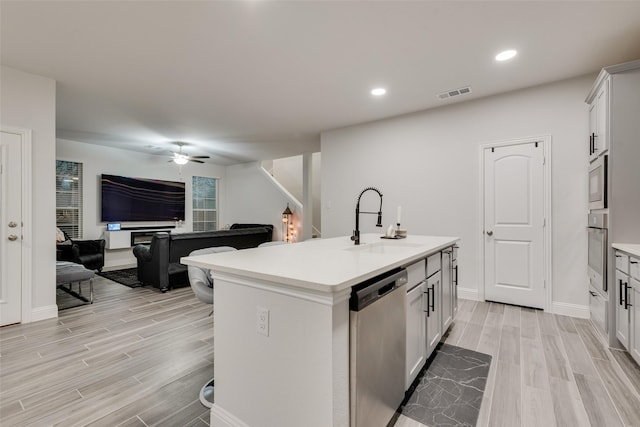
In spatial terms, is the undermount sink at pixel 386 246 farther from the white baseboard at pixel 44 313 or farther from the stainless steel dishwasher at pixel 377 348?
the white baseboard at pixel 44 313

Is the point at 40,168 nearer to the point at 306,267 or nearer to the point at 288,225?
the point at 306,267

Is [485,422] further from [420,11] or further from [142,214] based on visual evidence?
[142,214]

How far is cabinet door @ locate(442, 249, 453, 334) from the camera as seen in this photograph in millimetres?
2426

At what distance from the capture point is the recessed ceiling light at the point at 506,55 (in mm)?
2629

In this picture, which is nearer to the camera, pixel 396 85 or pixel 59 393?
pixel 59 393

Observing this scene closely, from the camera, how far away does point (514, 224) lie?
3.50 metres

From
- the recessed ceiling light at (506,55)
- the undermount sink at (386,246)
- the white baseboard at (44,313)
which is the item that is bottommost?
the white baseboard at (44,313)

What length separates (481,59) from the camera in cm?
276

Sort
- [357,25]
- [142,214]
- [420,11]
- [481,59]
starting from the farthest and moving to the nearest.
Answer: [142,214] < [481,59] < [357,25] < [420,11]

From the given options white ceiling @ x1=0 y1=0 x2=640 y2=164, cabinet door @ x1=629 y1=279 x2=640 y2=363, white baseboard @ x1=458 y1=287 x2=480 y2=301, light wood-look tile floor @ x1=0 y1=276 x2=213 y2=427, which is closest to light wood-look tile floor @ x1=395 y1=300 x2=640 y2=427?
cabinet door @ x1=629 y1=279 x2=640 y2=363

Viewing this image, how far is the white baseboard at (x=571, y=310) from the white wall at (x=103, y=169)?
25.7 ft

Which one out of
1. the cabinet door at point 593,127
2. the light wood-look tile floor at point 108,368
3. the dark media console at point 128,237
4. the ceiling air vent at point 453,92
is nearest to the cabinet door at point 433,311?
the light wood-look tile floor at point 108,368

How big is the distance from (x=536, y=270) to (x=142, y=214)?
7719mm

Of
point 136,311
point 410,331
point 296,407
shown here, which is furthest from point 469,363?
point 136,311
